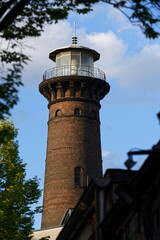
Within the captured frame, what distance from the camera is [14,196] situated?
71.9 ft

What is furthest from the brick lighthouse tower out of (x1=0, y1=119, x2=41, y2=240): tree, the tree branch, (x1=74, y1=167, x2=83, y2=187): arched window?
the tree branch

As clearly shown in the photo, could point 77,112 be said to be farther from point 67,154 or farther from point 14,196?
point 14,196

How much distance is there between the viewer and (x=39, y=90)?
43781mm

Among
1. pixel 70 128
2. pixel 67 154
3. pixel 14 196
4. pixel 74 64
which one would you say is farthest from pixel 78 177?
pixel 14 196

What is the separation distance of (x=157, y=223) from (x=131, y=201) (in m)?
1.04

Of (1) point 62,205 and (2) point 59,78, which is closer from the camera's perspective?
(1) point 62,205

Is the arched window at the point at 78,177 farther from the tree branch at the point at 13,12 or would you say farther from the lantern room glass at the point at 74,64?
the tree branch at the point at 13,12

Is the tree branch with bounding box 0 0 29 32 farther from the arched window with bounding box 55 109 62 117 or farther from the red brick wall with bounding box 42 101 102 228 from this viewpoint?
the arched window with bounding box 55 109 62 117

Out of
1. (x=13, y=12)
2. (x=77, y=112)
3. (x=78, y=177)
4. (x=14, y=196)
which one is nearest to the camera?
Result: (x=13, y=12)

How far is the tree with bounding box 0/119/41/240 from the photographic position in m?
21.3

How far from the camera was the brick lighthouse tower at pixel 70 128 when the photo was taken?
3772 centimetres

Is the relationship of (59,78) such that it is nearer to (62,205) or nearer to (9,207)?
(62,205)

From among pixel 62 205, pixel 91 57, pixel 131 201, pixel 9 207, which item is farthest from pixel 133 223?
pixel 91 57

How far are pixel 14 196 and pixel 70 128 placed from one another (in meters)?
18.0
